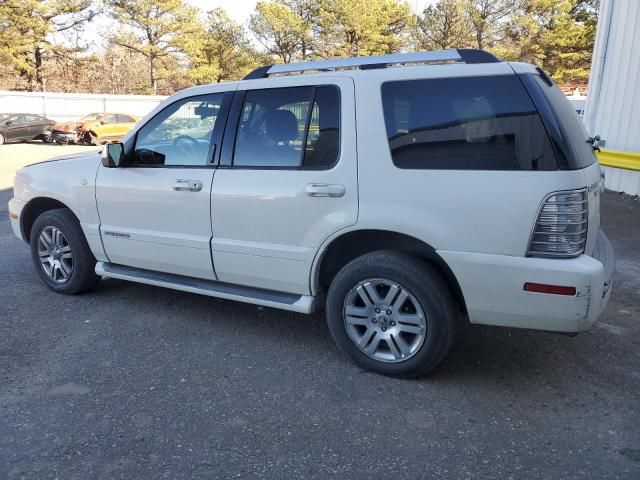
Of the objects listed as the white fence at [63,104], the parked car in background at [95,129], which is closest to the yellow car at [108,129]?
the parked car in background at [95,129]

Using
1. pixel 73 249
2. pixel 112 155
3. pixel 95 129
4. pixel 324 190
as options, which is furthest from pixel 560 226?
pixel 95 129

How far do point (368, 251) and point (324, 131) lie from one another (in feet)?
2.79

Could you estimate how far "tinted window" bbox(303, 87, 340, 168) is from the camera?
350 cm

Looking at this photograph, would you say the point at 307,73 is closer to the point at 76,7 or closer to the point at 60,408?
the point at 60,408

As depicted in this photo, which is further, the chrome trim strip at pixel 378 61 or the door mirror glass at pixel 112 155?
the door mirror glass at pixel 112 155

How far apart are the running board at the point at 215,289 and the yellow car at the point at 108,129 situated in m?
20.5

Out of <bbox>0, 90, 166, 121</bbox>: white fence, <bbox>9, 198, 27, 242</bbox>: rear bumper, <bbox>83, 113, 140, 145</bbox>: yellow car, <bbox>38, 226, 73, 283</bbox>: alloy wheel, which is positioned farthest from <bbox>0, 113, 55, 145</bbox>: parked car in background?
<bbox>38, 226, 73, 283</bbox>: alloy wheel

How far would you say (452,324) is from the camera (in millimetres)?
3232

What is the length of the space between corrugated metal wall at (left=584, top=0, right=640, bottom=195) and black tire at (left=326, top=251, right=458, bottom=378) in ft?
26.7

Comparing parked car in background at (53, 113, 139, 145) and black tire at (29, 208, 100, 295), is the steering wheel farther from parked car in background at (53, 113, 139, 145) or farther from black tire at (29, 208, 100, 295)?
parked car in background at (53, 113, 139, 145)

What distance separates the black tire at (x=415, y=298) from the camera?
10.6ft

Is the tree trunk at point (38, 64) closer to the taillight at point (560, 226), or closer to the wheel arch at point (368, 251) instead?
the wheel arch at point (368, 251)

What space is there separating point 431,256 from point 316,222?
758mm

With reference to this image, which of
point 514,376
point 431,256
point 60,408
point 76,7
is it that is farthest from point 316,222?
point 76,7
